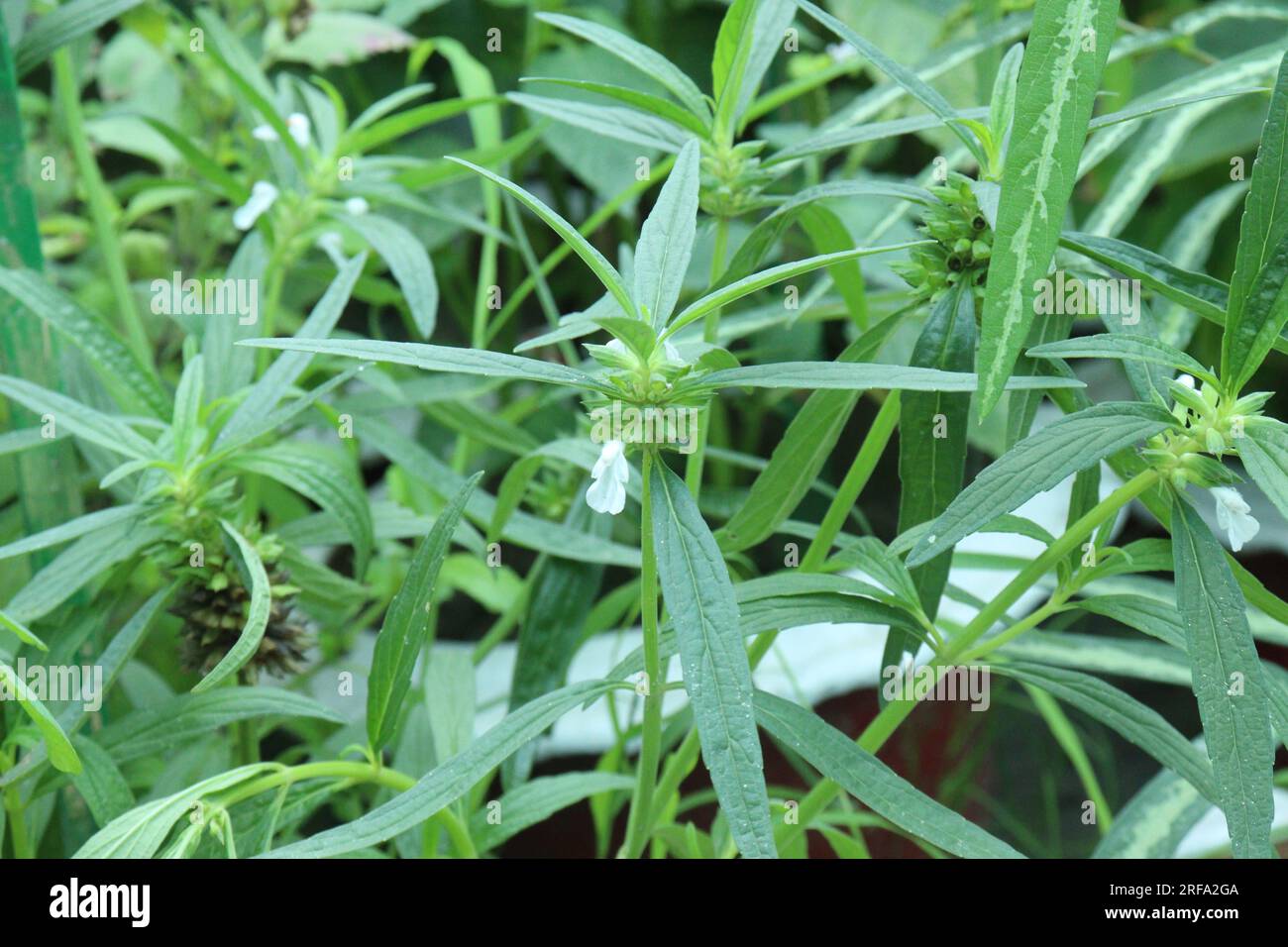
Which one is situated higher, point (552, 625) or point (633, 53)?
point (633, 53)

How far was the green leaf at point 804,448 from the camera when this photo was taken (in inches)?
14.8

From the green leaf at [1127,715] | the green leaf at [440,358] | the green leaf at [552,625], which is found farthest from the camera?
the green leaf at [552,625]

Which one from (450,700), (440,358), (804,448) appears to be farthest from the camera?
(450,700)

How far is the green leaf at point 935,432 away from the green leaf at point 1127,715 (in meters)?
0.04

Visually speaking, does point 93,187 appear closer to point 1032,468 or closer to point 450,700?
point 450,700

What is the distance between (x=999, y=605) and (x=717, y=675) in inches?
4.5

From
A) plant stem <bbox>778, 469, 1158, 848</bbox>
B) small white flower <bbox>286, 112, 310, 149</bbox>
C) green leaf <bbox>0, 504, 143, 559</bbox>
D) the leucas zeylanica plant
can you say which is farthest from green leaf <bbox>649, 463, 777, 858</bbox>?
small white flower <bbox>286, 112, 310, 149</bbox>

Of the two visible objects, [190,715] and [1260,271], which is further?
[190,715]

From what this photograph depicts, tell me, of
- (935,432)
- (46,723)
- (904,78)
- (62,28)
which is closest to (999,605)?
(935,432)

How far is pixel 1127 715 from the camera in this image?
A: 1.28 ft

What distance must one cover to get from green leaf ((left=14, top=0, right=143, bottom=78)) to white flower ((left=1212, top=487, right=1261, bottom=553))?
0.46 meters

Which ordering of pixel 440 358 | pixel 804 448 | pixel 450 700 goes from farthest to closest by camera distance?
pixel 450 700 < pixel 804 448 < pixel 440 358

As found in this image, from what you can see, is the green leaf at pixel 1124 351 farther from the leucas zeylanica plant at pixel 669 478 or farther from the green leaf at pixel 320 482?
the green leaf at pixel 320 482

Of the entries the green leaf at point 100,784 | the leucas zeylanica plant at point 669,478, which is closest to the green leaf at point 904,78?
the leucas zeylanica plant at point 669,478
